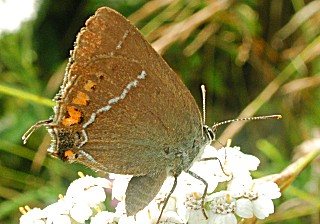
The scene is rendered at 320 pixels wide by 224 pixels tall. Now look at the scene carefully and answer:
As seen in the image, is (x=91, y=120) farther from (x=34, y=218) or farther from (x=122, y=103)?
(x=34, y=218)

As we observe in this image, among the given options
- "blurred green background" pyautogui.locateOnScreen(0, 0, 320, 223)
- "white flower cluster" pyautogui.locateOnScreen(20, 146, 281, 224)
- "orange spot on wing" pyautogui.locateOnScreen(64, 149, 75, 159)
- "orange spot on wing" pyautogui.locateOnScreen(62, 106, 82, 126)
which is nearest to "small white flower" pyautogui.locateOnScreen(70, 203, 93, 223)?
"white flower cluster" pyautogui.locateOnScreen(20, 146, 281, 224)

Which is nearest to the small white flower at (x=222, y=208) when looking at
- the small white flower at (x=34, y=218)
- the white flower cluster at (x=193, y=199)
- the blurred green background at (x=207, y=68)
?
the white flower cluster at (x=193, y=199)

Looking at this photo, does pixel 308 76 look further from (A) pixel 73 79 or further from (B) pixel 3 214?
(A) pixel 73 79

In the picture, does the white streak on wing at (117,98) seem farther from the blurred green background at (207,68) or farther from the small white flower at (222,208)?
the blurred green background at (207,68)

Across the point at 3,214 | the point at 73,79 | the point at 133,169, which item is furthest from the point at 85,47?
the point at 3,214

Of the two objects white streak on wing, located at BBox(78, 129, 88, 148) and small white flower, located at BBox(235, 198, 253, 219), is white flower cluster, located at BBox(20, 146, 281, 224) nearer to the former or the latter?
small white flower, located at BBox(235, 198, 253, 219)

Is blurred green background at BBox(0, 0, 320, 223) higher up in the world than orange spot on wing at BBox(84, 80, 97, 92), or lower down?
higher up
